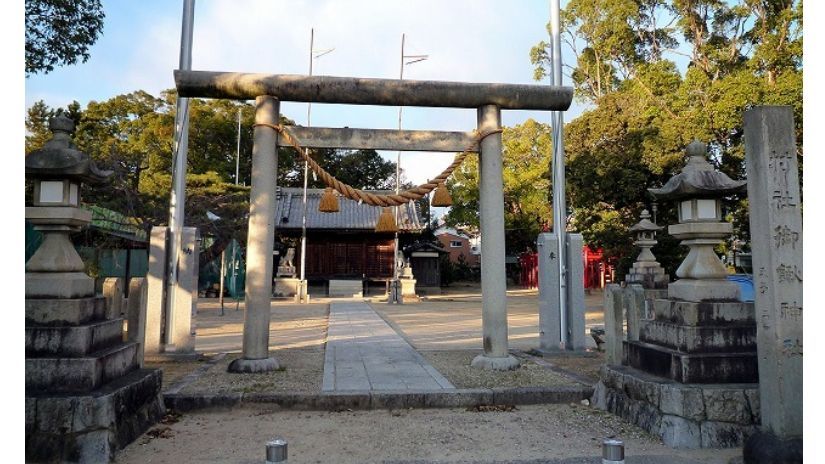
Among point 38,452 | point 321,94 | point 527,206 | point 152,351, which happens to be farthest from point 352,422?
point 527,206

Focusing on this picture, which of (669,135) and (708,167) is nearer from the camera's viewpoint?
(708,167)

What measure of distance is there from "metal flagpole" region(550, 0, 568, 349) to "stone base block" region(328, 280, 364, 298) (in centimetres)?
1956

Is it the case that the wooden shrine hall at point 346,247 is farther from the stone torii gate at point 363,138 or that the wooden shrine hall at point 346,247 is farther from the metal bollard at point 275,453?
the metal bollard at point 275,453

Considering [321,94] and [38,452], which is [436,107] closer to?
[321,94]

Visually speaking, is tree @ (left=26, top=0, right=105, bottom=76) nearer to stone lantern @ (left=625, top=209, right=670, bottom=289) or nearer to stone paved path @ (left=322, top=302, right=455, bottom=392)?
stone paved path @ (left=322, top=302, right=455, bottom=392)

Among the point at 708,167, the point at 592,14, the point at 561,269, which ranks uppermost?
the point at 592,14

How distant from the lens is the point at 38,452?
384 centimetres

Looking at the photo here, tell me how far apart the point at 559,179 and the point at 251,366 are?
6163 mm

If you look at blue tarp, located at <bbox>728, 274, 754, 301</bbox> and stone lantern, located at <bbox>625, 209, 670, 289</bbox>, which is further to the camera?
stone lantern, located at <bbox>625, 209, 670, 289</bbox>

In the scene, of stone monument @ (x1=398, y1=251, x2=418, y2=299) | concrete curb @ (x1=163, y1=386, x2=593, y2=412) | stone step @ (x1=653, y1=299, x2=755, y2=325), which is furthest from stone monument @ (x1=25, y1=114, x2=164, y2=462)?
stone monument @ (x1=398, y1=251, x2=418, y2=299)

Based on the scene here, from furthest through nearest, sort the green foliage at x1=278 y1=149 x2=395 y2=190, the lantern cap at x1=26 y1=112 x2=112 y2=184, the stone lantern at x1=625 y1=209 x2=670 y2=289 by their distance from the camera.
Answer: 1. the green foliage at x1=278 y1=149 x2=395 y2=190
2. the stone lantern at x1=625 y1=209 x2=670 y2=289
3. the lantern cap at x1=26 y1=112 x2=112 y2=184

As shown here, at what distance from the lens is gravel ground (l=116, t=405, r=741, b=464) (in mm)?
4098

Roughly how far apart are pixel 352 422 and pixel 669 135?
15.7 m

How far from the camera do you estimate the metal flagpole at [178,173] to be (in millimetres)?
8320
